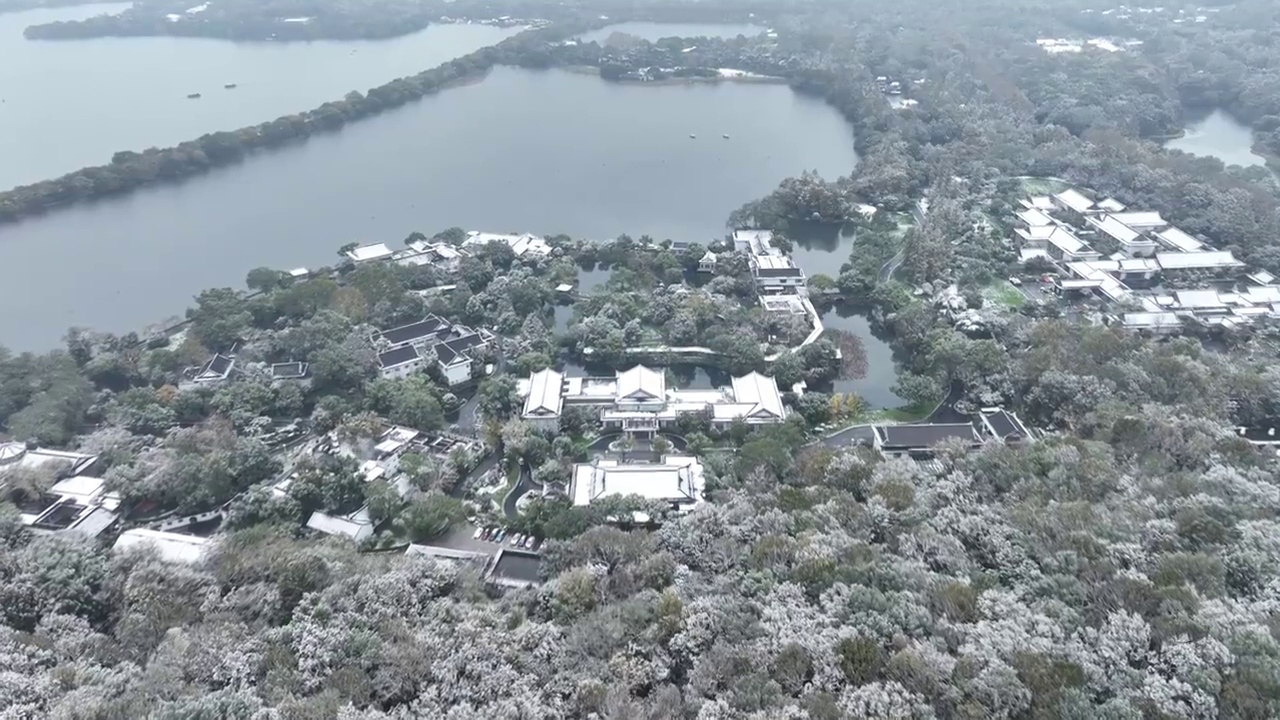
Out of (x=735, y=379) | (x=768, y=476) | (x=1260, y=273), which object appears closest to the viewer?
(x=768, y=476)

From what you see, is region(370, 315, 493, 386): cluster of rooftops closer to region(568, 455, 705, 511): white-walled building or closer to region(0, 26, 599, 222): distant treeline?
region(568, 455, 705, 511): white-walled building

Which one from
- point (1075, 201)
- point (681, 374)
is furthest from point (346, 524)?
point (1075, 201)

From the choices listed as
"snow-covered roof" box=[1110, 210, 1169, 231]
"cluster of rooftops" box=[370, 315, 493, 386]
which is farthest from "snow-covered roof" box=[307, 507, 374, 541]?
"snow-covered roof" box=[1110, 210, 1169, 231]

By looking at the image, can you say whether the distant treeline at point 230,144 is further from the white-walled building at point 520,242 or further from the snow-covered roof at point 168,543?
the snow-covered roof at point 168,543

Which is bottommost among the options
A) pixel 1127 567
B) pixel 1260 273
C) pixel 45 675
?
pixel 1260 273

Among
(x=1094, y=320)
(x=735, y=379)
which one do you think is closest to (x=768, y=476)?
(x=735, y=379)

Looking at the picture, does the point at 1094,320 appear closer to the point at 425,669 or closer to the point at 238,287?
the point at 425,669

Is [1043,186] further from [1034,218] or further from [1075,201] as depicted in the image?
[1034,218]
